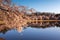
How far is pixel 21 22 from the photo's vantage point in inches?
205

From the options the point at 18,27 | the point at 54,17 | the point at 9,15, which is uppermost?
the point at 9,15

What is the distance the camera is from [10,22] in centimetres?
528

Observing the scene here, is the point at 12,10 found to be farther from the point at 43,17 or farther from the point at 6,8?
the point at 43,17

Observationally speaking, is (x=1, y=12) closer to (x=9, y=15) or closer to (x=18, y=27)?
(x=9, y=15)

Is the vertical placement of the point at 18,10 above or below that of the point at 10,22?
above

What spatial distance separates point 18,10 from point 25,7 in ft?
0.72

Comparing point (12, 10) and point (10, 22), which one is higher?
point (12, 10)

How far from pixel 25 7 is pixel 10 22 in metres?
0.60

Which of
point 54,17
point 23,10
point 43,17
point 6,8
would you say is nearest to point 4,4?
point 6,8

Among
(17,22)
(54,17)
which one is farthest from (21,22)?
(54,17)

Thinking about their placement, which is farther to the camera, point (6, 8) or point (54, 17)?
point (54, 17)

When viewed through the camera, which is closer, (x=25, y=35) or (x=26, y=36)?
(x=26, y=36)

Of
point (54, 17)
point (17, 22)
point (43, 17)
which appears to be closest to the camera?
point (17, 22)

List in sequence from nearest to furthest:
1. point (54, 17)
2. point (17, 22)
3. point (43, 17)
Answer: point (17, 22) < point (43, 17) < point (54, 17)
